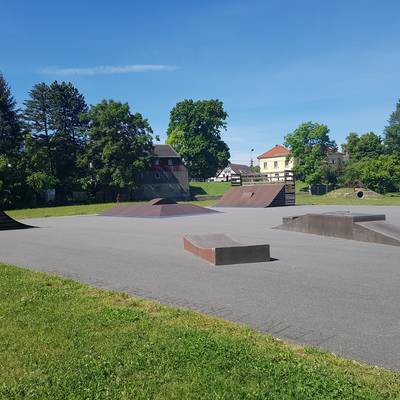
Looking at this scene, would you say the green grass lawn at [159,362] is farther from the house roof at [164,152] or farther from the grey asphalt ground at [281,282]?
the house roof at [164,152]

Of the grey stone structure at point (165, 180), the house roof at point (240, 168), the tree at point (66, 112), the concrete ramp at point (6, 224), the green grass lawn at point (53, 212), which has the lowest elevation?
the green grass lawn at point (53, 212)

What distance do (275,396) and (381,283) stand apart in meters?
4.21

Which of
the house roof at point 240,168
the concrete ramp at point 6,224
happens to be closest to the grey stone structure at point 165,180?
the concrete ramp at point 6,224

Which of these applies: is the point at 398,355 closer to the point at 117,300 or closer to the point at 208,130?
the point at 117,300

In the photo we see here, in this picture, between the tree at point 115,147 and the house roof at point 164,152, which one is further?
Result: the house roof at point 164,152

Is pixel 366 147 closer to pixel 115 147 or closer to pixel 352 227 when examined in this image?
pixel 115 147

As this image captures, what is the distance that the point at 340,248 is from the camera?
10328mm

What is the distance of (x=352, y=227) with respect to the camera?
38.7ft

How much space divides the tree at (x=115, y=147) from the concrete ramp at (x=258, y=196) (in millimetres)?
19920

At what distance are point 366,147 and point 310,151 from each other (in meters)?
11.1

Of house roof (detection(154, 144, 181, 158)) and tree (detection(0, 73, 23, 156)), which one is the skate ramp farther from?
house roof (detection(154, 144, 181, 158))

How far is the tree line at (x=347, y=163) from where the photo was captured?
55.0 m

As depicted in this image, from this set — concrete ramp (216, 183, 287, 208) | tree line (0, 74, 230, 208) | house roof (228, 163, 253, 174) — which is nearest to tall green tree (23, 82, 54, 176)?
tree line (0, 74, 230, 208)

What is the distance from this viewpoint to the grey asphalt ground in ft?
14.4
